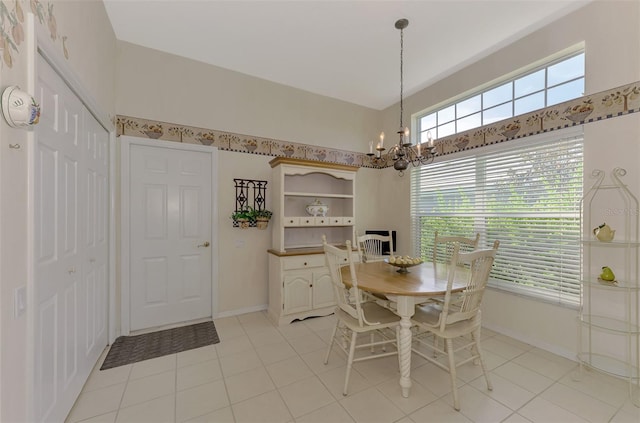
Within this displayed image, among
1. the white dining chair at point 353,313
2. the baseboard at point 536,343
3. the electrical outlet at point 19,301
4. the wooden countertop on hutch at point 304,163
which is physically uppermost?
the wooden countertop on hutch at point 304,163

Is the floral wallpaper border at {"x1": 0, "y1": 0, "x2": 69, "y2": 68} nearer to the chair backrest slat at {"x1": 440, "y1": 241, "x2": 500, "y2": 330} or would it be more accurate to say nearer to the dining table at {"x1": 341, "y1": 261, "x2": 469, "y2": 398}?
the dining table at {"x1": 341, "y1": 261, "x2": 469, "y2": 398}

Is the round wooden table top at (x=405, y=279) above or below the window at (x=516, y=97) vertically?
below

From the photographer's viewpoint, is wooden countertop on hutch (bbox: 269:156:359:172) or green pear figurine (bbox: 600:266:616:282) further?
wooden countertop on hutch (bbox: 269:156:359:172)

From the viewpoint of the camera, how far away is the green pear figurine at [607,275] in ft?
6.79

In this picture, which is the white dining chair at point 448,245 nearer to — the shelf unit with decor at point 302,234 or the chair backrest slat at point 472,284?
the chair backrest slat at point 472,284

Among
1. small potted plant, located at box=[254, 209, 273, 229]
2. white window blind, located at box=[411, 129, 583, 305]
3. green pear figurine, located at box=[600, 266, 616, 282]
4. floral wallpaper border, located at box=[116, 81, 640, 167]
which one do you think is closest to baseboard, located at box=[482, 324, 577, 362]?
white window blind, located at box=[411, 129, 583, 305]

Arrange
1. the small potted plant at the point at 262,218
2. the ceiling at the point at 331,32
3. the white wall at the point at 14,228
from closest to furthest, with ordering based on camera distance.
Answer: the white wall at the point at 14,228
the ceiling at the point at 331,32
the small potted plant at the point at 262,218

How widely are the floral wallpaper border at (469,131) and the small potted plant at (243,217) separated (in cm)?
79

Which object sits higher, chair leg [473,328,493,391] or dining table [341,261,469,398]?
dining table [341,261,469,398]

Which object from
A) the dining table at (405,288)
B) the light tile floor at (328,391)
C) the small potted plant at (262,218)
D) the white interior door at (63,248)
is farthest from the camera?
the small potted plant at (262,218)

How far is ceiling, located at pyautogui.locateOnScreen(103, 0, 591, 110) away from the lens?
7.84ft

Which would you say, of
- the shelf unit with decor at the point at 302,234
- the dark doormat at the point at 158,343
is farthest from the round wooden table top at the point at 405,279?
the dark doormat at the point at 158,343

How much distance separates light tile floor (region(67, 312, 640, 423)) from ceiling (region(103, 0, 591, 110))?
3.17 metres

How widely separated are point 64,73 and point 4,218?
1071mm
